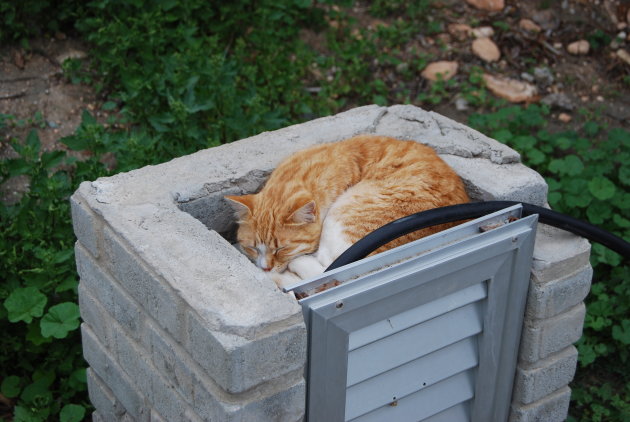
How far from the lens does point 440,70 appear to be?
5680mm

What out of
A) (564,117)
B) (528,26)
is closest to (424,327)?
(564,117)

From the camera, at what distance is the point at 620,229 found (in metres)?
4.52

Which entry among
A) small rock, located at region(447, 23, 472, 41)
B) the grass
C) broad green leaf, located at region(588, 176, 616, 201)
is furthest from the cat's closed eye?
small rock, located at region(447, 23, 472, 41)

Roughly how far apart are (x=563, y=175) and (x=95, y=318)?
111 inches

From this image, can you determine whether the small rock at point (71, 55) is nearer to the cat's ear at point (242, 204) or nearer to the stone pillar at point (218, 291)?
the stone pillar at point (218, 291)

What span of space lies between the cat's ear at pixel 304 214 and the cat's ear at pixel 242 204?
148mm

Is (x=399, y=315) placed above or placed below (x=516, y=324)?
above

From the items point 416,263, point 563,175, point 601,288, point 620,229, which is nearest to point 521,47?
point 563,175

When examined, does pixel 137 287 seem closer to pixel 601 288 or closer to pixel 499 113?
pixel 601 288

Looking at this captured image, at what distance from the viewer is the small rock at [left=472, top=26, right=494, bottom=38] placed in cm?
588

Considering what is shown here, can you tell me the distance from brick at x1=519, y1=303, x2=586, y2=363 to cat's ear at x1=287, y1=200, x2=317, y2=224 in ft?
2.83

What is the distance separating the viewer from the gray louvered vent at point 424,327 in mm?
2479

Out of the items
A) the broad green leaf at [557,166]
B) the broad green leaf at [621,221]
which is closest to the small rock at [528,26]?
the broad green leaf at [557,166]

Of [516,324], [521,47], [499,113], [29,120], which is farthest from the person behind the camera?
[521,47]
